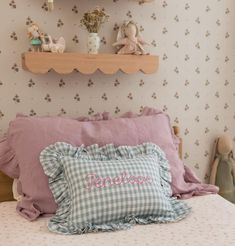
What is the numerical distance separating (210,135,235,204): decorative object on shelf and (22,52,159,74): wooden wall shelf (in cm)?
71

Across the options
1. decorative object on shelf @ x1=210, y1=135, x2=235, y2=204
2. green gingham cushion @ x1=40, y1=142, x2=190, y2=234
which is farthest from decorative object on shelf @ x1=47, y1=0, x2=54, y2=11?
decorative object on shelf @ x1=210, y1=135, x2=235, y2=204

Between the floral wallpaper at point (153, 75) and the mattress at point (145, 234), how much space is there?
700mm

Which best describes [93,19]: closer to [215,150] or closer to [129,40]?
[129,40]

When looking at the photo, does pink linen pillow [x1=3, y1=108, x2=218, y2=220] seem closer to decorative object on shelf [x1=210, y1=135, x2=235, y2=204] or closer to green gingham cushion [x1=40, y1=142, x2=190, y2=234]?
green gingham cushion [x1=40, y1=142, x2=190, y2=234]

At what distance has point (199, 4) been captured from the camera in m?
2.25

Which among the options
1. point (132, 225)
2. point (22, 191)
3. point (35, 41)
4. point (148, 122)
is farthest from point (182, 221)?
point (35, 41)

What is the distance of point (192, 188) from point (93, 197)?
61cm

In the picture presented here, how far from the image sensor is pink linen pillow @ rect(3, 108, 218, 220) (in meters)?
1.59

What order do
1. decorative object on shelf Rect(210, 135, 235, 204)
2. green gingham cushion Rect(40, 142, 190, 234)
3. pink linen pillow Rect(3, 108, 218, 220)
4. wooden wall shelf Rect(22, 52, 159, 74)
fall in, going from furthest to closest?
decorative object on shelf Rect(210, 135, 235, 204) → wooden wall shelf Rect(22, 52, 159, 74) → pink linen pillow Rect(3, 108, 218, 220) → green gingham cushion Rect(40, 142, 190, 234)

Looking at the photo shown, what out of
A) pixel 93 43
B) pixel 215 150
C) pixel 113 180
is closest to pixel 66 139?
pixel 113 180

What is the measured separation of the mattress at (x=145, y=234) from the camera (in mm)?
1322

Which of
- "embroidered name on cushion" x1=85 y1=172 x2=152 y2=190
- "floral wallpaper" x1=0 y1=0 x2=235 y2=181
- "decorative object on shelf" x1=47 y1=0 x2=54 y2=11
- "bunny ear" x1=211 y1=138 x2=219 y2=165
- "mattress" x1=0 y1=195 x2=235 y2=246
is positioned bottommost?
"mattress" x1=0 y1=195 x2=235 y2=246

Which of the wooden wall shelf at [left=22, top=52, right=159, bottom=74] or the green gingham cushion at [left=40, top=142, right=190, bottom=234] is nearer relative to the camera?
the green gingham cushion at [left=40, top=142, right=190, bottom=234]

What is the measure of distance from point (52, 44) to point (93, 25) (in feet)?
0.77
